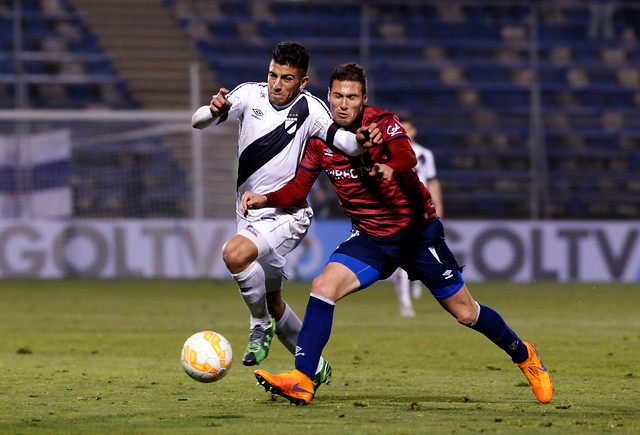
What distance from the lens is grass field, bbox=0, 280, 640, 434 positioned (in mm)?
5062

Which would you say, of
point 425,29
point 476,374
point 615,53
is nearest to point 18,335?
point 476,374

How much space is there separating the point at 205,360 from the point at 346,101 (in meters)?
1.68

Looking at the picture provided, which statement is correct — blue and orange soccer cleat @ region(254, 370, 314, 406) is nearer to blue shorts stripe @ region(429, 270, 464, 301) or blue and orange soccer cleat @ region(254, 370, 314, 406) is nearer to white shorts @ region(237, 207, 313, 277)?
blue shorts stripe @ region(429, 270, 464, 301)

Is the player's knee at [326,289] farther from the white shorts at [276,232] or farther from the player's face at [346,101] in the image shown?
the player's face at [346,101]

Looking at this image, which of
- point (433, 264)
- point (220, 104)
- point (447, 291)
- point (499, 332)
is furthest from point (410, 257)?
point (220, 104)

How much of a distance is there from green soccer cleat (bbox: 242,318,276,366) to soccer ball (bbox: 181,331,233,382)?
0.70 ft

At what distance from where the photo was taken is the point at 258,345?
6.36 metres

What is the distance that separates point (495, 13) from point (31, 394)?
18314 mm

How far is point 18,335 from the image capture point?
10383 millimetres

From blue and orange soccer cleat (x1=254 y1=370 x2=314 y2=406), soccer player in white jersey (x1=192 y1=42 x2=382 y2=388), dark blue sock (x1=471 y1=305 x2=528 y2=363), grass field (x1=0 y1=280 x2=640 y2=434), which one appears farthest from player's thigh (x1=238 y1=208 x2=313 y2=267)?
dark blue sock (x1=471 y1=305 x2=528 y2=363)

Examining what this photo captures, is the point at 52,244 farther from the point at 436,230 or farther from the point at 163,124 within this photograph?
the point at 436,230

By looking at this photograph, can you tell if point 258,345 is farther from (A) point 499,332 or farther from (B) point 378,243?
(A) point 499,332

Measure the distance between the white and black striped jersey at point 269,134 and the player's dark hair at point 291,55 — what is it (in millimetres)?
301

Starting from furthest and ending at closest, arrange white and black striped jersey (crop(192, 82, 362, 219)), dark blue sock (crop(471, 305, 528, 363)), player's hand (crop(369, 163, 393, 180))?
white and black striped jersey (crop(192, 82, 362, 219)) → dark blue sock (crop(471, 305, 528, 363)) → player's hand (crop(369, 163, 393, 180))
